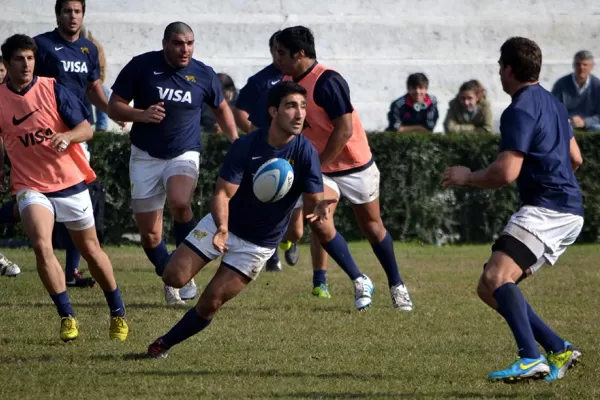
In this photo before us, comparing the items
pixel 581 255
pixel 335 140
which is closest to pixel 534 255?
pixel 335 140

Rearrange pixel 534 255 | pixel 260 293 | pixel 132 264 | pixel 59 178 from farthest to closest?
pixel 132 264
pixel 260 293
pixel 59 178
pixel 534 255

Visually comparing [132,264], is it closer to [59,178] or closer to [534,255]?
[59,178]

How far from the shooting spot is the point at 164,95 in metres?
10.8

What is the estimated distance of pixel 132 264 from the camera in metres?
14.0

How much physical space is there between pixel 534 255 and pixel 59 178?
11.5ft

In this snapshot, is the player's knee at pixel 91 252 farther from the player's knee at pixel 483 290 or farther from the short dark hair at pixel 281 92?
the player's knee at pixel 483 290

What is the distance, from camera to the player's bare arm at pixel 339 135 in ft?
33.9

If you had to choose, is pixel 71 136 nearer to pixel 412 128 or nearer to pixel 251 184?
pixel 251 184

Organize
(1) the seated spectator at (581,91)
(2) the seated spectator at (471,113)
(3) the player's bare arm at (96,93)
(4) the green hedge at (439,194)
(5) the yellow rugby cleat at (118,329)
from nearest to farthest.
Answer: (5) the yellow rugby cleat at (118,329), (3) the player's bare arm at (96,93), (4) the green hedge at (439,194), (2) the seated spectator at (471,113), (1) the seated spectator at (581,91)

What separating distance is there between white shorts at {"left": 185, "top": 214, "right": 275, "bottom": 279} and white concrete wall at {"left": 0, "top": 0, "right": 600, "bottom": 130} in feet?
39.2

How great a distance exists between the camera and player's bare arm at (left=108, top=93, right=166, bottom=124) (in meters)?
10.6

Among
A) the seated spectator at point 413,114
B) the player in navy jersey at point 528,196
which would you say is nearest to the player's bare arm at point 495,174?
the player in navy jersey at point 528,196

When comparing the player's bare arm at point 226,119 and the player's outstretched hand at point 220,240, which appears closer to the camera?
the player's outstretched hand at point 220,240

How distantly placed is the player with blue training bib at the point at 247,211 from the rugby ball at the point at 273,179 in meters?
0.10
